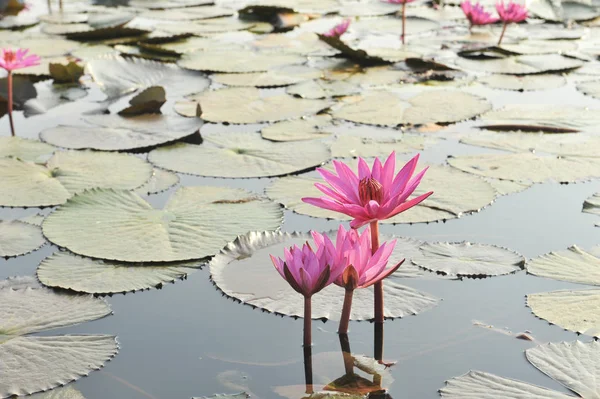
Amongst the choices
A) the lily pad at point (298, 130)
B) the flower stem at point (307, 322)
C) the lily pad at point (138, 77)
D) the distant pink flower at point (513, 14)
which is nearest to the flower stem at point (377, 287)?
the flower stem at point (307, 322)

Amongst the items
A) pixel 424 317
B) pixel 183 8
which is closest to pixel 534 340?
pixel 424 317

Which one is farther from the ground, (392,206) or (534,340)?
(392,206)

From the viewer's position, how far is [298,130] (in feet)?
10.2

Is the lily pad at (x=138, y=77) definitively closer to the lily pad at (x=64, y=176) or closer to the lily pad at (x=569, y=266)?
the lily pad at (x=64, y=176)

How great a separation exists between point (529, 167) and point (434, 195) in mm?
436

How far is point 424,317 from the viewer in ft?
5.81

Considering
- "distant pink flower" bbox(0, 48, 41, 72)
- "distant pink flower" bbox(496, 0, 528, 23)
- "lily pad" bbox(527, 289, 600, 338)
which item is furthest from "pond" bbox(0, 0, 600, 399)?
"distant pink flower" bbox(0, 48, 41, 72)

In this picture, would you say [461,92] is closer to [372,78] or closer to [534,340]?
[372,78]

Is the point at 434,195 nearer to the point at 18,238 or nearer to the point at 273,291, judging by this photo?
the point at 273,291

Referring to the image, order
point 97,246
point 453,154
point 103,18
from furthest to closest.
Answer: point 103,18
point 453,154
point 97,246

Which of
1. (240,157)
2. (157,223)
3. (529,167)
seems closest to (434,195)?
(529,167)

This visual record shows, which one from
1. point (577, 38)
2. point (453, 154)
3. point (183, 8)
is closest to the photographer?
point (453, 154)

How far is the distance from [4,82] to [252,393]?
8.74 ft

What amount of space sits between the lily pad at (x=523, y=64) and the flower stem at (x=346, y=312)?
2621 millimetres
